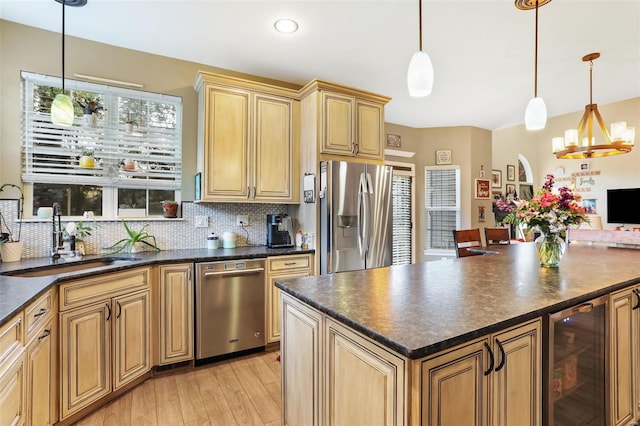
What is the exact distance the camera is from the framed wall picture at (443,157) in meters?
5.52

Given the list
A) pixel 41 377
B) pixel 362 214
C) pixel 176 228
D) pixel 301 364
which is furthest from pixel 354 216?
pixel 41 377

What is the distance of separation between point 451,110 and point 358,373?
14.9ft

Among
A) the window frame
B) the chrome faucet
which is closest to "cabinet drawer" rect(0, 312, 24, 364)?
the chrome faucet

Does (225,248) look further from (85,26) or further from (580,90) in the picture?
(580,90)

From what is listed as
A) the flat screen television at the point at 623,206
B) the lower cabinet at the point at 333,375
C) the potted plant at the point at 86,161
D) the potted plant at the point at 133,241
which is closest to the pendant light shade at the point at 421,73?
the lower cabinet at the point at 333,375

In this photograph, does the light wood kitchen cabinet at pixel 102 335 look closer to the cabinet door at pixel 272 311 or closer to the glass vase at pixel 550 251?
the cabinet door at pixel 272 311

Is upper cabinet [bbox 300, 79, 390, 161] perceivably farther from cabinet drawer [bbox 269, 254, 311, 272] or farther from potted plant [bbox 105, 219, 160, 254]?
potted plant [bbox 105, 219, 160, 254]

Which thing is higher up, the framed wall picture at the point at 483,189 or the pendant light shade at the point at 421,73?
the pendant light shade at the point at 421,73

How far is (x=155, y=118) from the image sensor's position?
307 cm

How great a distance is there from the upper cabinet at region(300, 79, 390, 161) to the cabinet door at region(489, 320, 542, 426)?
2.35 meters

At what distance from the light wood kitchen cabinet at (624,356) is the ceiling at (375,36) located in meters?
2.16

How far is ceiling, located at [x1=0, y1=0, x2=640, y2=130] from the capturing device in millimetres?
2402

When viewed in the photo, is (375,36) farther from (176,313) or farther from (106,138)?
(176,313)

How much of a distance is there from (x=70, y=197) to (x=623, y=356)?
3.96 meters
